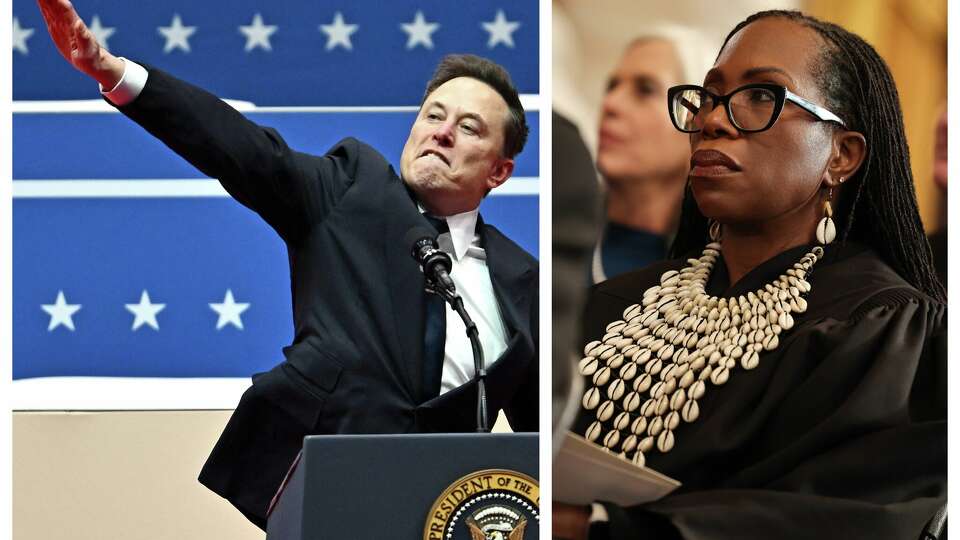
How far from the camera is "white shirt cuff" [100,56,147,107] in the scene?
3.05 metres

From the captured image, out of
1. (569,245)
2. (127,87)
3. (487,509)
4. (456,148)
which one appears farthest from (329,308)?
(569,245)

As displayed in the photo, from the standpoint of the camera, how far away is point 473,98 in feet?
11.9

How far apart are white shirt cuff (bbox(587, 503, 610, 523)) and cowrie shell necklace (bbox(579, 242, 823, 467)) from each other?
9cm

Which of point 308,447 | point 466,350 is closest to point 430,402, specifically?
point 466,350

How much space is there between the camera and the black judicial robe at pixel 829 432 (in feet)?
5.81

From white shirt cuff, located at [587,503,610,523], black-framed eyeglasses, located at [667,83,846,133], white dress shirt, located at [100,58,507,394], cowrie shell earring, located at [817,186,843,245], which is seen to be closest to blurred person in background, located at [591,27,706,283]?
black-framed eyeglasses, located at [667,83,846,133]

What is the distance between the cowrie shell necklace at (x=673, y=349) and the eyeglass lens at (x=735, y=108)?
165 millimetres

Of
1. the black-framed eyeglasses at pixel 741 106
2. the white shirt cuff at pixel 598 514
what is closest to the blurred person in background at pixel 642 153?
the black-framed eyeglasses at pixel 741 106

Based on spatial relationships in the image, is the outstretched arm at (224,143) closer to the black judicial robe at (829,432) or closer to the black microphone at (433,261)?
the black microphone at (433,261)

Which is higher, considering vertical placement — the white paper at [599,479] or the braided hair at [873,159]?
the braided hair at [873,159]

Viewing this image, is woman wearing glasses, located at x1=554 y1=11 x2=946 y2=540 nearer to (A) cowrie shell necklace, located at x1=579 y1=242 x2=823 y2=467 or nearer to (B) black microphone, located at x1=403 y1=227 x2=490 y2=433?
(A) cowrie shell necklace, located at x1=579 y1=242 x2=823 y2=467

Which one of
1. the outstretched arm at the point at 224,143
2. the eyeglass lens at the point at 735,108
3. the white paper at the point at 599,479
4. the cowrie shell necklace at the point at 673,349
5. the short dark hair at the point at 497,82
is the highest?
the short dark hair at the point at 497,82

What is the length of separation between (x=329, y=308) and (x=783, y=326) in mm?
1693

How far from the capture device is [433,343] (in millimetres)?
3311
